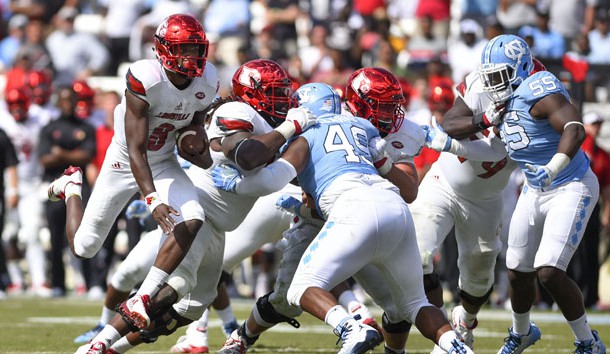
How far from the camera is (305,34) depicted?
16750mm

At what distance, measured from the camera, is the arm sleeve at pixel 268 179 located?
233 inches

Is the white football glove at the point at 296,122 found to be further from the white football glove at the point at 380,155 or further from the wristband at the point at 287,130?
the white football glove at the point at 380,155

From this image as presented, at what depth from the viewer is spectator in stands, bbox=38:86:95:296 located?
12492mm

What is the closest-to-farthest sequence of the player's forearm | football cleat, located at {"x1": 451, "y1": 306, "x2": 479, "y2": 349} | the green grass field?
the player's forearm, football cleat, located at {"x1": 451, "y1": 306, "x2": 479, "y2": 349}, the green grass field

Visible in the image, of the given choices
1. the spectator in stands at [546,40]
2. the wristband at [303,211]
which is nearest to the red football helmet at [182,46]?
the wristband at [303,211]

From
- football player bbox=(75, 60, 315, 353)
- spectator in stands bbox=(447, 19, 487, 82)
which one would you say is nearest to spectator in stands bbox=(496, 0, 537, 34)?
spectator in stands bbox=(447, 19, 487, 82)

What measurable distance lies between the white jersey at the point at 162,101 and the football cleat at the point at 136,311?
1.05 m

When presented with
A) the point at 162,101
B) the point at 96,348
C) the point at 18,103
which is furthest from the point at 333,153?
the point at 18,103

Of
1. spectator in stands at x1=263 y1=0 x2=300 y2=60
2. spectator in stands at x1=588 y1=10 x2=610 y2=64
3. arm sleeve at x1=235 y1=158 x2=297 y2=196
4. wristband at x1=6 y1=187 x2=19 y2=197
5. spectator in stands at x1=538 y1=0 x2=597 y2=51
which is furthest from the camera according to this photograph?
spectator in stands at x1=263 y1=0 x2=300 y2=60

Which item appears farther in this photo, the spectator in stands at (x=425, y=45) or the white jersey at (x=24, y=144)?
the spectator in stands at (x=425, y=45)

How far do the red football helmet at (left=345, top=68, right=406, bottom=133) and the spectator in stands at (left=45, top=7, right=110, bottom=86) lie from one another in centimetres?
992

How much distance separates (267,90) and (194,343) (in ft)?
6.64

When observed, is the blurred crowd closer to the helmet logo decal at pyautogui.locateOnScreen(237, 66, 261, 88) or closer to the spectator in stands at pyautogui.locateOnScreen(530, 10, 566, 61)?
the spectator in stands at pyautogui.locateOnScreen(530, 10, 566, 61)

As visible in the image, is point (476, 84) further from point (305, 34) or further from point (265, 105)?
point (305, 34)
